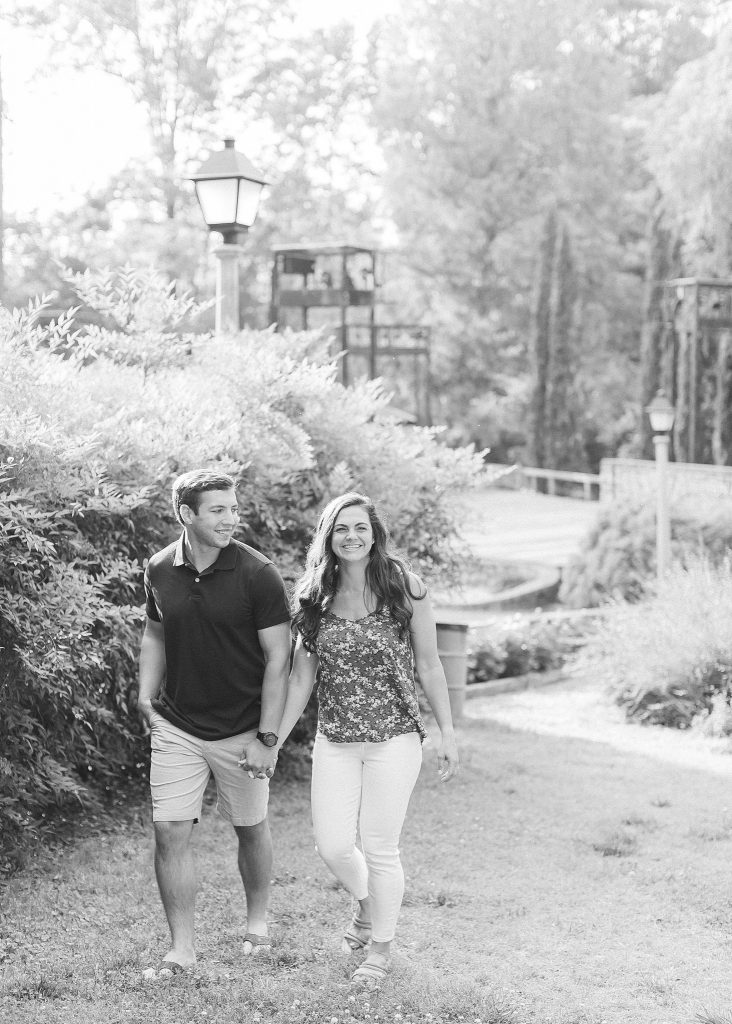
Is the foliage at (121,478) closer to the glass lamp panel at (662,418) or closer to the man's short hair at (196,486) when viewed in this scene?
the man's short hair at (196,486)

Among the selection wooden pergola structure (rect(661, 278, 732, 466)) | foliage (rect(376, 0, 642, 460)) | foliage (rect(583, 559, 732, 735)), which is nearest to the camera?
foliage (rect(583, 559, 732, 735))

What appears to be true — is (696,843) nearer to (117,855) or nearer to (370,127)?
(117,855)

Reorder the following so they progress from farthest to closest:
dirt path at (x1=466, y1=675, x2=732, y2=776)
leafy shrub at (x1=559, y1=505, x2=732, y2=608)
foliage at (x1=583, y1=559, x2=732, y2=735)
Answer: leafy shrub at (x1=559, y1=505, x2=732, y2=608) < foliage at (x1=583, y1=559, x2=732, y2=735) < dirt path at (x1=466, y1=675, x2=732, y2=776)

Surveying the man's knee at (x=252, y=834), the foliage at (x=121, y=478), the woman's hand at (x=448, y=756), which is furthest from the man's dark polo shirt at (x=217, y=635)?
the foliage at (x=121, y=478)

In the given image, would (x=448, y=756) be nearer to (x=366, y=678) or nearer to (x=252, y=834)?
(x=366, y=678)

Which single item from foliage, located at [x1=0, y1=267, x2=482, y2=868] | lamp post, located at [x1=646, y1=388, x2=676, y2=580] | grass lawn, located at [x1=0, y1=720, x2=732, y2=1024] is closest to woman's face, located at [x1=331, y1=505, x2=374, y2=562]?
foliage, located at [x1=0, y1=267, x2=482, y2=868]

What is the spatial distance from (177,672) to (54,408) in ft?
5.97

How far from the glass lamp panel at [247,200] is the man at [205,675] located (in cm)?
412

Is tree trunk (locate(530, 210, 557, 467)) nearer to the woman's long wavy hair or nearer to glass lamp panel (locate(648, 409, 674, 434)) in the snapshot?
glass lamp panel (locate(648, 409, 674, 434))

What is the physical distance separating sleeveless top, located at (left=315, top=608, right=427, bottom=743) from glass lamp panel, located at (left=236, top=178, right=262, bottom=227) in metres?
4.36

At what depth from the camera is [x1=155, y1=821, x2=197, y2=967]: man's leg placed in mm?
3988

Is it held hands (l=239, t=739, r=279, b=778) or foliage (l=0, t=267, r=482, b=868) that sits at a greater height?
foliage (l=0, t=267, r=482, b=868)

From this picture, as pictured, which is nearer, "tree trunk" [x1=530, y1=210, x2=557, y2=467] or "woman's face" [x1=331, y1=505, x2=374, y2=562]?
"woman's face" [x1=331, y1=505, x2=374, y2=562]

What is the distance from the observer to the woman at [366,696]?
3975 millimetres
